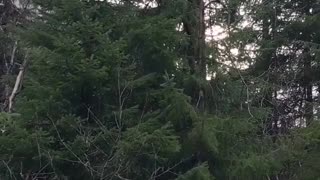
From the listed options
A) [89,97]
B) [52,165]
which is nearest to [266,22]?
[89,97]

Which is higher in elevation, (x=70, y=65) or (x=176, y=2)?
(x=176, y=2)

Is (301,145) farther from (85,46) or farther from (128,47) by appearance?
(85,46)

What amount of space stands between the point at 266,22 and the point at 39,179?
8063mm

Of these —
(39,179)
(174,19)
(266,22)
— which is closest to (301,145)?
(174,19)

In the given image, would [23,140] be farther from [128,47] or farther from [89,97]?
[128,47]

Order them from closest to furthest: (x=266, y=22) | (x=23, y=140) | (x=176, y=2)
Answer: (x=23, y=140)
(x=176, y=2)
(x=266, y=22)

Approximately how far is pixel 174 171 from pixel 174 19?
2324 millimetres

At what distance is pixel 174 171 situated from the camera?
311 inches

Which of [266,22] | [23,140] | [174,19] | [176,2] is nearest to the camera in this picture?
[23,140]

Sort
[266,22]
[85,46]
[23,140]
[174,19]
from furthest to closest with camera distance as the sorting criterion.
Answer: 1. [266,22]
2. [174,19]
3. [85,46]
4. [23,140]

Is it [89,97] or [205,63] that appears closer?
[89,97]

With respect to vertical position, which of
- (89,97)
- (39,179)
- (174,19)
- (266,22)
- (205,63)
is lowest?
(39,179)

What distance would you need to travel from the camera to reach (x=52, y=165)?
7.09 metres

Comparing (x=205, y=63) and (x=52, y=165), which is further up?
(x=205, y=63)
